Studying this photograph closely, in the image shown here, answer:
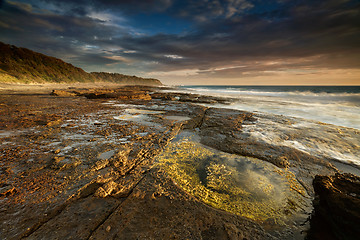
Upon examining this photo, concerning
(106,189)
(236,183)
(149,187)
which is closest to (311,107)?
(236,183)

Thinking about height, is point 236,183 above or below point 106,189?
below

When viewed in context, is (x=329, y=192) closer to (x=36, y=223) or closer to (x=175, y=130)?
(x=36, y=223)

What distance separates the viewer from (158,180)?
10.1 ft

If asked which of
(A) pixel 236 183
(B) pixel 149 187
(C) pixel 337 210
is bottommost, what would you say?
(A) pixel 236 183

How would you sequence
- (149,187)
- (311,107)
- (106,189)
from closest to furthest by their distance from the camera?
(106,189) < (149,187) < (311,107)

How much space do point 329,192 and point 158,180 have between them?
311cm

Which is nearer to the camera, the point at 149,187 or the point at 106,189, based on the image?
the point at 106,189

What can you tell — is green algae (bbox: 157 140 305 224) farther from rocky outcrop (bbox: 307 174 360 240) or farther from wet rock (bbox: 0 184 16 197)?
wet rock (bbox: 0 184 16 197)

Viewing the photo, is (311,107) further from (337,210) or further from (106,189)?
(106,189)

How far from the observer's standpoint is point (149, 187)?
2.83 m

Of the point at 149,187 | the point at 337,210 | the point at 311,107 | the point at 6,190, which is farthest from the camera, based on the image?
the point at 311,107

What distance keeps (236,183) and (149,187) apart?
2009mm

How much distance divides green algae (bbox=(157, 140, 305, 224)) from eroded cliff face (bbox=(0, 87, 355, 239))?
21 millimetres

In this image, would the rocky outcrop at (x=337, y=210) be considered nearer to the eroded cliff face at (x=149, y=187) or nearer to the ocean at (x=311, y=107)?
the eroded cliff face at (x=149, y=187)
